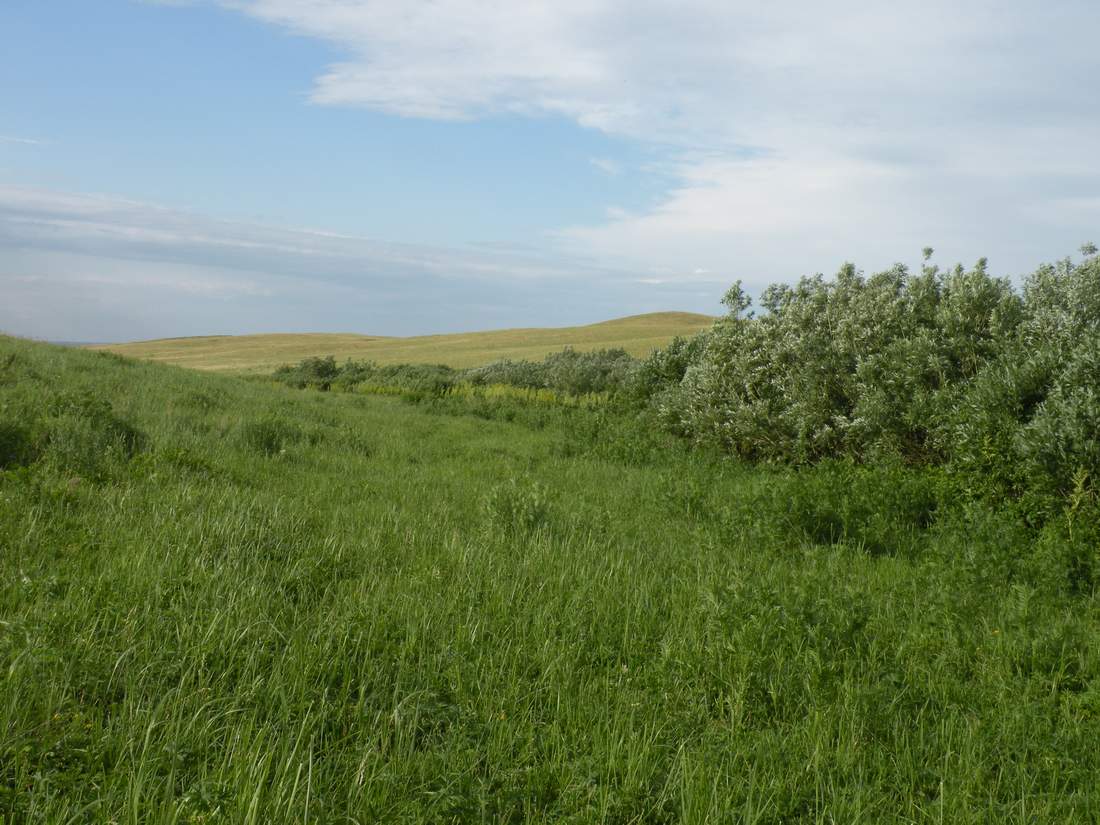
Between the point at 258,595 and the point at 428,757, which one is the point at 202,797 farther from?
the point at 258,595

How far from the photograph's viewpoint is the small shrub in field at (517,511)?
6.74 meters

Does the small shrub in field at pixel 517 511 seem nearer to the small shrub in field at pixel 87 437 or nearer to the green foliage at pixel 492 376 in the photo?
the small shrub in field at pixel 87 437

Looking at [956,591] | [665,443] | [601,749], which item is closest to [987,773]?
[601,749]

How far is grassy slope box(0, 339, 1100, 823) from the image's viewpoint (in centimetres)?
301

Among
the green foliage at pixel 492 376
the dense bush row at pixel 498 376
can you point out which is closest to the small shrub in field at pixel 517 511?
the green foliage at pixel 492 376

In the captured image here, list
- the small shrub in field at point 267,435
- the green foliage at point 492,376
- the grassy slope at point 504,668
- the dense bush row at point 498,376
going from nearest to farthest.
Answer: the grassy slope at point 504,668, the small shrub in field at point 267,435, the green foliage at point 492,376, the dense bush row at point 498,376

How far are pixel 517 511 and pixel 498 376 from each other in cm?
2293

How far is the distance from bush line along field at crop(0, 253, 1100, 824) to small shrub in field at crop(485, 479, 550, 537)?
40 mm

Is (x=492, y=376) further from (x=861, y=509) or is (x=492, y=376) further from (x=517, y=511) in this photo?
(x=517, y=511)

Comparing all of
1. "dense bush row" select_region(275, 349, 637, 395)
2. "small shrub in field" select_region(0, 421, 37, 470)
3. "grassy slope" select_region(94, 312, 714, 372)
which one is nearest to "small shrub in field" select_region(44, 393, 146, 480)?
"small shrub in field" select_region(0, 421, 37, 470)

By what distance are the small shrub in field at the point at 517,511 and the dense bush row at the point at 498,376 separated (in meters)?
13.4

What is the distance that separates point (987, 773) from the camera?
11.2ft

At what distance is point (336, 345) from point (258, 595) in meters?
72.1

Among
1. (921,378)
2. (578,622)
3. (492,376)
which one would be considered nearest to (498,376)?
(492,376)
